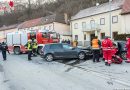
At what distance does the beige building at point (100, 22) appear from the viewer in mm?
46000

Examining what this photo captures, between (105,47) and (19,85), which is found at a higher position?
(105,47)

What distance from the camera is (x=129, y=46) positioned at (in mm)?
18547

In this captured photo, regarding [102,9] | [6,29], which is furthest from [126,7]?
[6,29]

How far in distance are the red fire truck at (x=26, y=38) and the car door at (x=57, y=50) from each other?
7588 mm

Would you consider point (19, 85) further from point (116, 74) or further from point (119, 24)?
point (119, 24)

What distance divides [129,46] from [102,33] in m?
33.2

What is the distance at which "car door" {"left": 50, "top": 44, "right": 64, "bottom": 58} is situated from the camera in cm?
2286

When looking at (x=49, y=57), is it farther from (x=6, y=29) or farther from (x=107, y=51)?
(x=6, y=29)

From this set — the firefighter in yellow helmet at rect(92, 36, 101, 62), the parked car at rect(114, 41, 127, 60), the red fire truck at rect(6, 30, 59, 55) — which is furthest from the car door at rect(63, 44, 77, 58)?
the red fire truck at rect(6, 30, 59, 55)

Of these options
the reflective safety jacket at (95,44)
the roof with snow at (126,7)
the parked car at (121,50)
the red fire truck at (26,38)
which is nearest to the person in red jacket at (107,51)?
the reflective safety jacket at (95,44)

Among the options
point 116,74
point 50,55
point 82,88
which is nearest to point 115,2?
point 50,55

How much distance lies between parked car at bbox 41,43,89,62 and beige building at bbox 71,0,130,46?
68.6ft

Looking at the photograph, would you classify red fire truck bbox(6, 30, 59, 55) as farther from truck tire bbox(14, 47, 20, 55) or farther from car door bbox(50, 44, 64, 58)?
car door bbox(50, 44, 64, 58)

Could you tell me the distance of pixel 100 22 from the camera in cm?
5150
